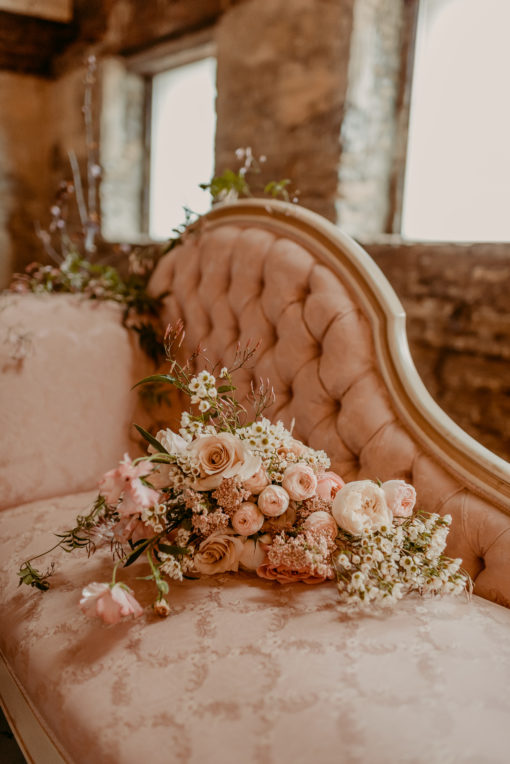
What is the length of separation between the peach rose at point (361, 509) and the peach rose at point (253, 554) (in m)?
0.15

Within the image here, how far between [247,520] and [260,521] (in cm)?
3

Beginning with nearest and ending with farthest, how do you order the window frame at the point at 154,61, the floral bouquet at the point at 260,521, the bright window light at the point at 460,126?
the floral bouquet at the point at 260,521 < the bright window light at the point at 460,126 < the window frame at the point at 154,61

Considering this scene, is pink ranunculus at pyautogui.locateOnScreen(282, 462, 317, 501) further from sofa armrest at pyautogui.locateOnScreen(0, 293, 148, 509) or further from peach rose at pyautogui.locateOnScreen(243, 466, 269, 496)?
sofa armrest at pyautogui.locateOnScreen(0, 293, 148, 509)

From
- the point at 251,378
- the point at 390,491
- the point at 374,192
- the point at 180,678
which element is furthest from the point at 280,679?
the point at 374,192

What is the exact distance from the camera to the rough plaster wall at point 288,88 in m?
3.12

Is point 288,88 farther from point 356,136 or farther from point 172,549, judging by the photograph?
point 172,549

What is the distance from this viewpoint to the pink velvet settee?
2.79ft

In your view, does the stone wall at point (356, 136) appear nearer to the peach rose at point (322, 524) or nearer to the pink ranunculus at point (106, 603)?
the peach rose at point (322, 524)

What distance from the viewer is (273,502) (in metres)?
1.14

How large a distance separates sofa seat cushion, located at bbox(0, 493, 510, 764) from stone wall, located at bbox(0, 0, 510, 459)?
1.60 m

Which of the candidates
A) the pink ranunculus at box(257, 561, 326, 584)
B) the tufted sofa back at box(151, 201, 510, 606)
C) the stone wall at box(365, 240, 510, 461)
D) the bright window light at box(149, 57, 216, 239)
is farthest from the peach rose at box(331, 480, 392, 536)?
the bright window light at box(149, 57, 216, 239)

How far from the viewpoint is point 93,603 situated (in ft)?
3.26

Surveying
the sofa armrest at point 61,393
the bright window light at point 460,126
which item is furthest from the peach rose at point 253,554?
the bright window light at point 460,126

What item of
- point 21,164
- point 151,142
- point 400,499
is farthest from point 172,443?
point 21,164
